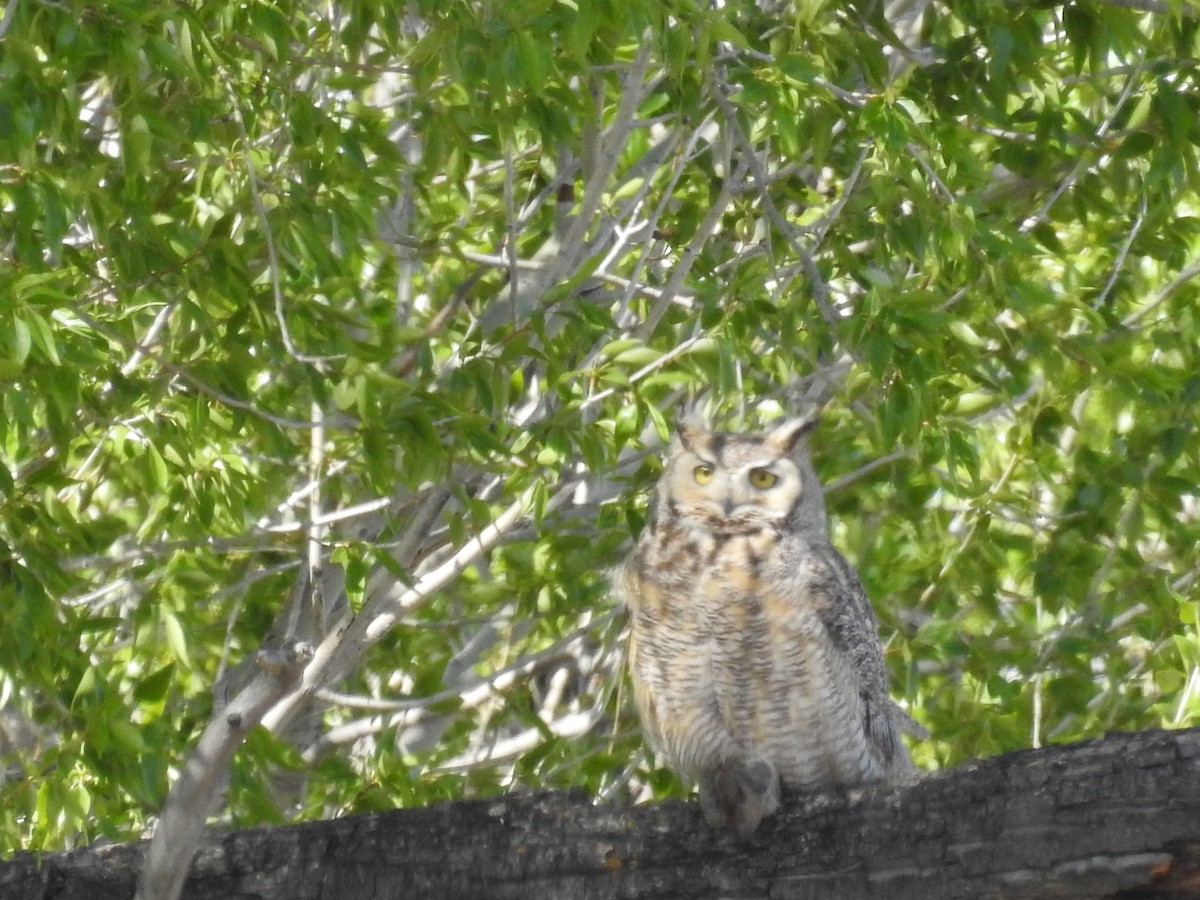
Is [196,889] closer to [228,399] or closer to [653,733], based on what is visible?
[228,399]

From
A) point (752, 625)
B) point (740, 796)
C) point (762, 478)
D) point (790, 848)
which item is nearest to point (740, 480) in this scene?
point (762, 478)

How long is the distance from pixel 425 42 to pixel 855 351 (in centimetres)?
93

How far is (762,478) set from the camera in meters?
3.51

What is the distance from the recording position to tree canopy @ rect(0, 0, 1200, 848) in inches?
111

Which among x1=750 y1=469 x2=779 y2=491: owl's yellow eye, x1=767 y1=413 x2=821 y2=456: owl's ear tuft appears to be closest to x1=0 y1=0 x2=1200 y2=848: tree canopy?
x1=767 y1=413 x2=821 y2=456: owl's ear tuft

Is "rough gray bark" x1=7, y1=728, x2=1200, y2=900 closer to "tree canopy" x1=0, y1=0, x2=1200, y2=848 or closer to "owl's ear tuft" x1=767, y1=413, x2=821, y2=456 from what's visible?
"tree canopy" x1=0, y1=0, x2=1200, y2=848

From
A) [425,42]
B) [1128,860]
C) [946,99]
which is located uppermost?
[425,42]

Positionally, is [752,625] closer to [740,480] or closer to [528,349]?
[740,480]

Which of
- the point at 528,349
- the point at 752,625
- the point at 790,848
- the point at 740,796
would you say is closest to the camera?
the point at 790,848

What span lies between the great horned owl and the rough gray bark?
77 centimetres

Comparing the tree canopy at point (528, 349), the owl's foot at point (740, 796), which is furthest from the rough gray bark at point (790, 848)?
the tree canopy at point (528, 349)

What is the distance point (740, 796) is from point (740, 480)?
100 cm

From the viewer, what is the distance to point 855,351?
3008 mm

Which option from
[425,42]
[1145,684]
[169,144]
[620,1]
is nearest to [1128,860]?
[620,1]
